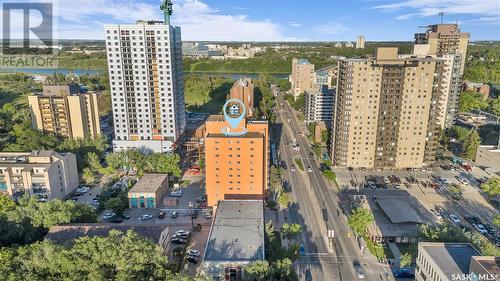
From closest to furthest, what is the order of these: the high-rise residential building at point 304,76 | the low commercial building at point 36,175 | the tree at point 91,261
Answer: the tree at point 91,261
the low commercial building at point 36,175
the high-rise residential building at point 304,76

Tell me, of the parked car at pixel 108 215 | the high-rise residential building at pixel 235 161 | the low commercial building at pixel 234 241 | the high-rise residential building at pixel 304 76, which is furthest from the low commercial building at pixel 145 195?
the high-rise residential building at pixel 304 76

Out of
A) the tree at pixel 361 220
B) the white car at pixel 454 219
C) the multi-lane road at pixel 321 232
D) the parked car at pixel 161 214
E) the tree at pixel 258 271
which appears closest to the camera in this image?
the tree at pixel 258 271

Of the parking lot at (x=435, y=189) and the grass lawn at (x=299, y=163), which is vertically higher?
the grass lawn at (x=299, y=163)

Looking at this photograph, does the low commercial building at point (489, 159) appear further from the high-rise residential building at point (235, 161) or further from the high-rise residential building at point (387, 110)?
the high-rise residential building at point (235, 161)

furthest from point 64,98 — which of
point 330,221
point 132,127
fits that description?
point 330,221

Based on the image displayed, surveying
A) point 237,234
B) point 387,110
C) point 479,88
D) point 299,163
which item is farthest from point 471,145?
point 479,88

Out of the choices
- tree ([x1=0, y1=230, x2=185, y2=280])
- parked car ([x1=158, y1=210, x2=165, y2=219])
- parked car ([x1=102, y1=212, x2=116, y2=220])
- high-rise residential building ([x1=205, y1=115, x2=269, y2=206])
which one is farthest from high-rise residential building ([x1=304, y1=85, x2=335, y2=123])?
tree ([x1=0, y1=230, x2=185, y2=280])

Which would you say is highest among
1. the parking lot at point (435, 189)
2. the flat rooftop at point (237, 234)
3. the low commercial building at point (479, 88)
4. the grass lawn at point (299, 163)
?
the low commercial building at point (479, 88)
